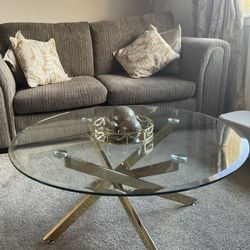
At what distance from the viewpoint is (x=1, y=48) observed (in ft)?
8.75

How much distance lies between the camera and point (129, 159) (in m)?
1.47

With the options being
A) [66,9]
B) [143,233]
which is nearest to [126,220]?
[143,233]

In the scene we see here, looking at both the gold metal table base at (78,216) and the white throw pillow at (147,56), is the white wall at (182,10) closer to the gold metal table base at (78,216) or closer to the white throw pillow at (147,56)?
the white throw pillow at (147,56)

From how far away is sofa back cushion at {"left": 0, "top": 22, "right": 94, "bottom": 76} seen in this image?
2.71 meters

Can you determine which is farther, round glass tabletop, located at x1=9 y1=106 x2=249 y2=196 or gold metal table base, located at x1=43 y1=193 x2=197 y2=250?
gold metal table base, located at x1=43 y1=193 x2=197 y2=250

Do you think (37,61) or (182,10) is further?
(182,10)

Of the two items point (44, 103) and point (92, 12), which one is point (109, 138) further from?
Answer: point (92, 12)

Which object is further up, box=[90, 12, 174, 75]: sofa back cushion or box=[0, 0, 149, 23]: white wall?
box=[0, 0, 149, 23]: white wall

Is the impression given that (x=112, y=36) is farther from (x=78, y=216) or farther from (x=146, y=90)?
(x=78, y=216)

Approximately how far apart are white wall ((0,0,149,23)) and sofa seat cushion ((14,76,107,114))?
0.94 m

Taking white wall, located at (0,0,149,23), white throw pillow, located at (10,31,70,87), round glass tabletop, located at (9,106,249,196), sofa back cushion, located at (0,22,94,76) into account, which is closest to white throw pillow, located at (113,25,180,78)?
sofa back cushion, located at (0,22,94,76)

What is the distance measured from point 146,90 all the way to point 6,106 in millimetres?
975

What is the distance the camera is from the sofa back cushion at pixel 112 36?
2838mm

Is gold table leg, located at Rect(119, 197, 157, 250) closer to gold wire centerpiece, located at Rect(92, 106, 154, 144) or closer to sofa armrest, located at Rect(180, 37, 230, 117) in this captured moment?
gold wire centerpiece, located at Rect(92, 106, 154, 144)
